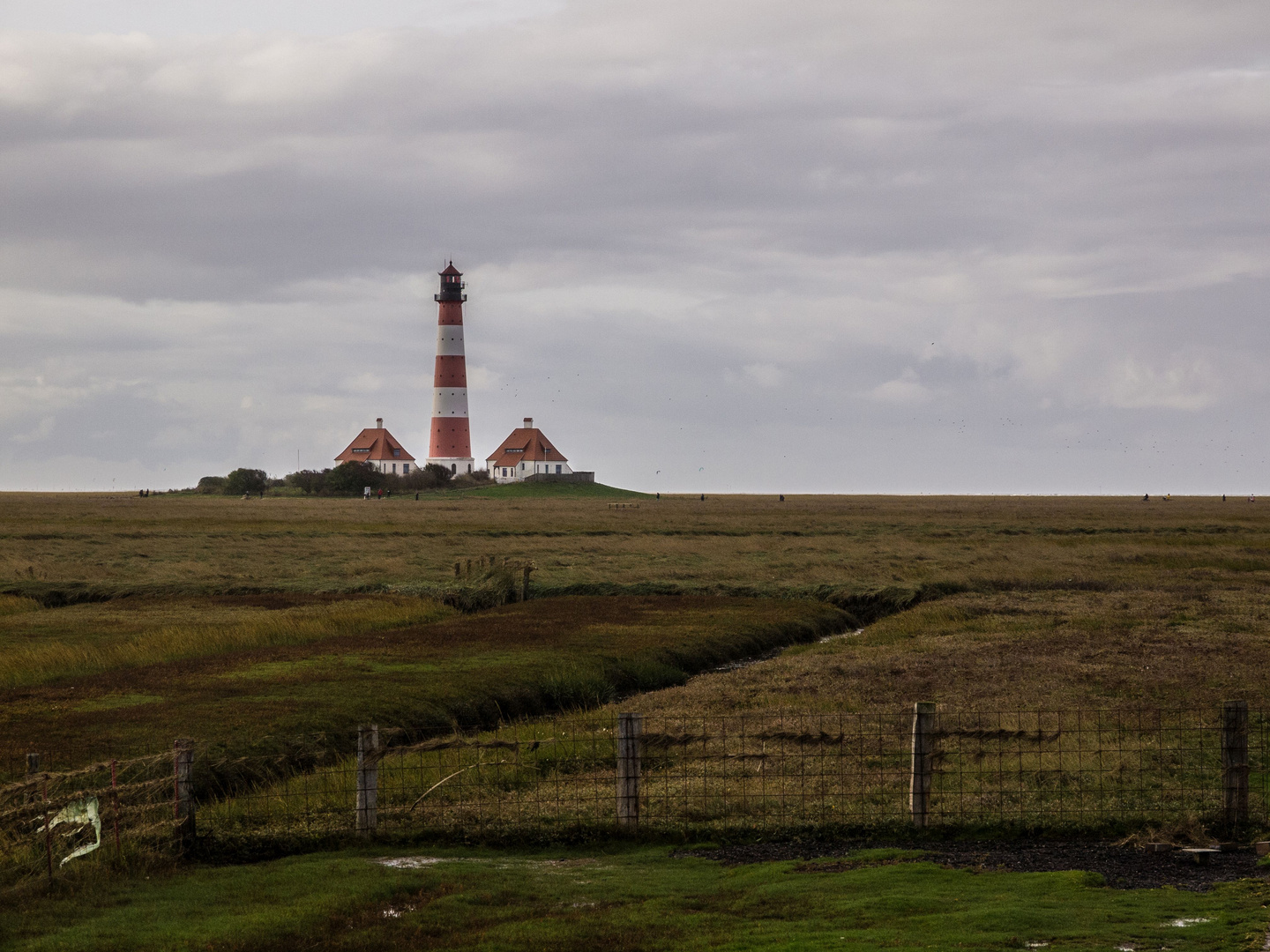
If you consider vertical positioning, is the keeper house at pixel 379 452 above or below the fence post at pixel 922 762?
above

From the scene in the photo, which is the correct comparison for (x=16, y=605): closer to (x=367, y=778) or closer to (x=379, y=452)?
(x=367, y=778)

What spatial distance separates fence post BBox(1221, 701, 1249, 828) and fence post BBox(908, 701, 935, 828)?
3.18 m

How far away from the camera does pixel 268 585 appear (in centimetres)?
4741

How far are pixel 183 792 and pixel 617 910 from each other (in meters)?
5.40

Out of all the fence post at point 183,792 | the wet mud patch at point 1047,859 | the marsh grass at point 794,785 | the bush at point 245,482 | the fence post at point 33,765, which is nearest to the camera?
the wet mud patch at point 1047,859

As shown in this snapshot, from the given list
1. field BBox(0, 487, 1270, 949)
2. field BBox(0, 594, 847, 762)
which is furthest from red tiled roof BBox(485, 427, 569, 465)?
field BBox(0, 594, 847, 762)

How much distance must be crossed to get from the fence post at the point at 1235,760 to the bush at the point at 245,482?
16163 centimetres

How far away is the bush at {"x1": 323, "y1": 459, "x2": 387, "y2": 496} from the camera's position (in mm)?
154500

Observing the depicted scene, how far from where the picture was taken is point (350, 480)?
155 meters

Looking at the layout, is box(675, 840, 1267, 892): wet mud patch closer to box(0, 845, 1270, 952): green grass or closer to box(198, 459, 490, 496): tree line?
box(0, 845, 1270, 952): green grass

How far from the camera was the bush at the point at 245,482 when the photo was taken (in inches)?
6526

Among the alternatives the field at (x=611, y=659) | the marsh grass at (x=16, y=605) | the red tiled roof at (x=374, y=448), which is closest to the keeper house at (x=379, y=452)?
the red tiled roof at (x=374, y=448)

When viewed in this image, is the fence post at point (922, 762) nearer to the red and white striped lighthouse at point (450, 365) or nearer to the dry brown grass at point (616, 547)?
the dry brown grass at point (616, 547)

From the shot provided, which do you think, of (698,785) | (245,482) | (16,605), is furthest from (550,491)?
(698,785)
